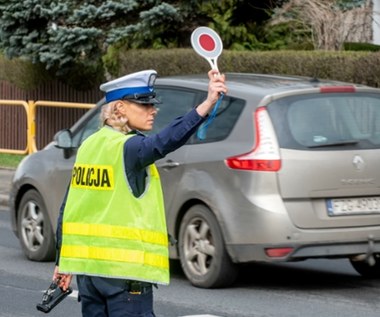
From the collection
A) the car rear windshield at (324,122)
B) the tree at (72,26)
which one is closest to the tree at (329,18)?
the tree at (72,26)

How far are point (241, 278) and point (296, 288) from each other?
0.63 meters

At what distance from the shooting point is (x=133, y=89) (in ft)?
18.9

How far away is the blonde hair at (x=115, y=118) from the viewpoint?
5750 mm

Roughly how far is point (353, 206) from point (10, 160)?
13323 millimetres

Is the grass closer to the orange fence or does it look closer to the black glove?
the orange fence

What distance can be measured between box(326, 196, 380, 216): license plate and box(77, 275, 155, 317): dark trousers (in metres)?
4.11

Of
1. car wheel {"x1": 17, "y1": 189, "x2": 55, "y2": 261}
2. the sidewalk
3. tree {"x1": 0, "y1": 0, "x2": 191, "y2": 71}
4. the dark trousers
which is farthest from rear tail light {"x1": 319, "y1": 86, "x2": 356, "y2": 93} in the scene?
tree {"x1": 0, "y1": 0, "x2": 191, "y2": 71}

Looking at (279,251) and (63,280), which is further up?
(63,280)

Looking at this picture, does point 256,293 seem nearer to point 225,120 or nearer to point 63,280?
point 225,120

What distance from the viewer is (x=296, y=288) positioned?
1021 centimetres

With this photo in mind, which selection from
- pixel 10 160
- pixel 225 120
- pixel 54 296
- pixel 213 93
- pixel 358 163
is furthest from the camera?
pixel 10 160

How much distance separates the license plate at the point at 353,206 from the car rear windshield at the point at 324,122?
39 centimetres

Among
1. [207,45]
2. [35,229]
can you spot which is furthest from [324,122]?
[207,45]

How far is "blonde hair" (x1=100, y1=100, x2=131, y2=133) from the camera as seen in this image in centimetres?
575
